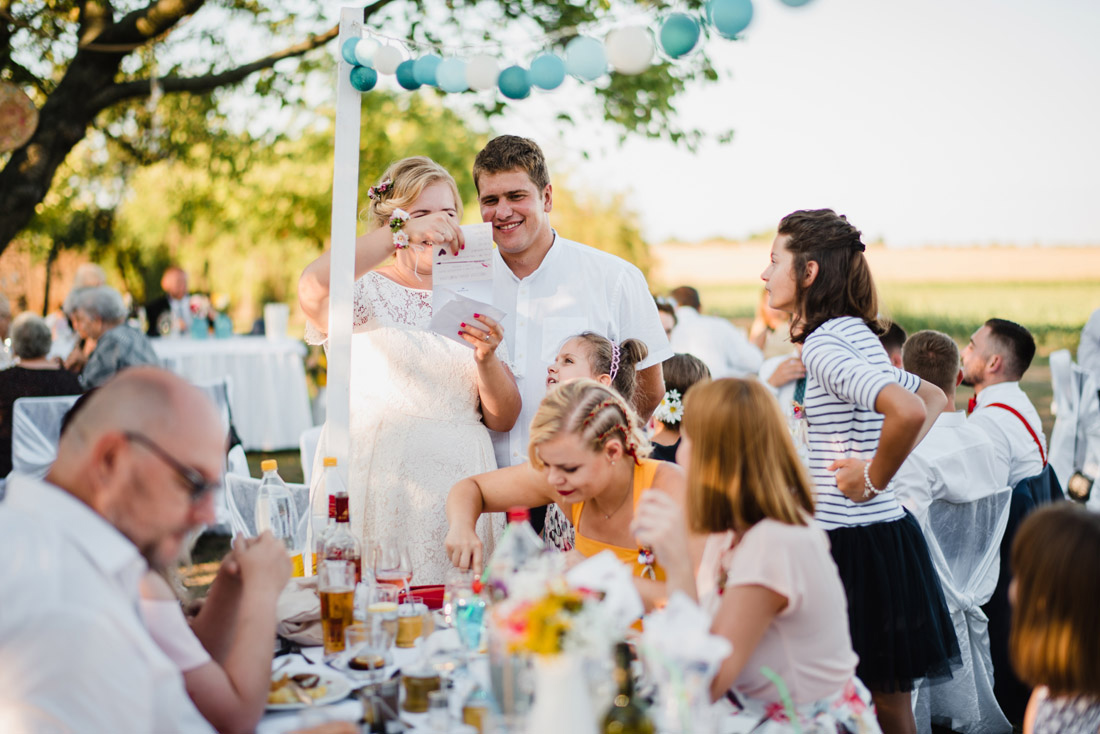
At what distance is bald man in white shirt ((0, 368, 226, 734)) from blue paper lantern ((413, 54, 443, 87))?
170cm

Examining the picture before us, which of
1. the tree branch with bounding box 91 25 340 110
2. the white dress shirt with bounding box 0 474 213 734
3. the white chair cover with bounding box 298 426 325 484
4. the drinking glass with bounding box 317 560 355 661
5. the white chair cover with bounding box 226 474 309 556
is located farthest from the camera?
the tree branch with bounding box 91 25 340 110

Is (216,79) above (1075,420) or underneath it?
above

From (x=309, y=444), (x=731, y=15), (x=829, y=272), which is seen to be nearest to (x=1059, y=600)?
(x=829, y=272)

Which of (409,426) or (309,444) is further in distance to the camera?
(309,444)

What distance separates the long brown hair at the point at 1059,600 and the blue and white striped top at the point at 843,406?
884mm

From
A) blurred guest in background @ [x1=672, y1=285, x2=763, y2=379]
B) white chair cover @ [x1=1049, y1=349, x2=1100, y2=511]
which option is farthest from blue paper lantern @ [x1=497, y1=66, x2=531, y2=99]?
white chair cover @ [x1=1049, y1=349, x2=1100, y2=511]

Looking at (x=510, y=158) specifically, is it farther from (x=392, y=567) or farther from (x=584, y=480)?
(x=392, y=567)

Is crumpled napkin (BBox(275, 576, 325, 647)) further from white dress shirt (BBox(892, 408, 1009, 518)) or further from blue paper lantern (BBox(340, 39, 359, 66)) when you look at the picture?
white dress shirt (BBox(892, 408, 1009, 518))

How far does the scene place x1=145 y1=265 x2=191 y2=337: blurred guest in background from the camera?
9938 millimetres

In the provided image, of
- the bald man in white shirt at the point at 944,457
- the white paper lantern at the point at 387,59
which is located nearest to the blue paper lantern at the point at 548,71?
the white paper lantern at the point at 387,59

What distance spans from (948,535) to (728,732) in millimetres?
2643

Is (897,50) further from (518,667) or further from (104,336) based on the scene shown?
(518,667)

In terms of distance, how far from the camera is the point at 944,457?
12.1ft

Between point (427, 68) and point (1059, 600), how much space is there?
2.38 metres
